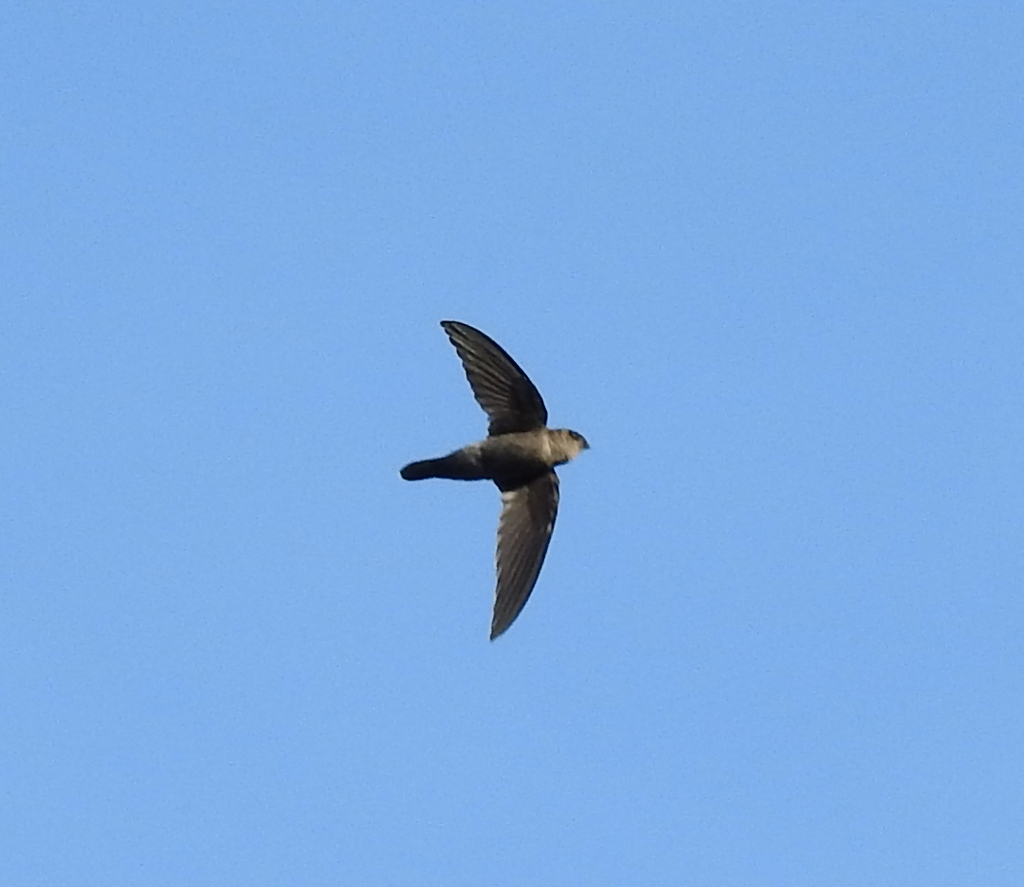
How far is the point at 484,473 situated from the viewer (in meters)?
14.9

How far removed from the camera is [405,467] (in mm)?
14820

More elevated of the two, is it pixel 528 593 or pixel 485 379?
pixel 485 379

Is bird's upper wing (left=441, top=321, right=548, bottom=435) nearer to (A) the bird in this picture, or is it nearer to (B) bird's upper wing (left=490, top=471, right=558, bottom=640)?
(A) the bird

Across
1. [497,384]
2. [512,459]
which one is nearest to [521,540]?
[512,459]

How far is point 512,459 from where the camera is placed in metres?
14.9

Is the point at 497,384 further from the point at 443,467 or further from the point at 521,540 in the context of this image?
the point at 521,540

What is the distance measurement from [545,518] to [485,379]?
108 cm

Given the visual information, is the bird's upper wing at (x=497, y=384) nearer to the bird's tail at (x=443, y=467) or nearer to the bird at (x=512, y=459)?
Answer: the bird at (x=512, y=459)

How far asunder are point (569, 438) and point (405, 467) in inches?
47.8

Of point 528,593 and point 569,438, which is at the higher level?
point 569,438

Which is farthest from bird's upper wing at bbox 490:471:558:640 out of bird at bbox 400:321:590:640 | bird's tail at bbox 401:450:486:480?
bird's tail at bbox 401:450:486:480

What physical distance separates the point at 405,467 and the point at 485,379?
0.83 meters

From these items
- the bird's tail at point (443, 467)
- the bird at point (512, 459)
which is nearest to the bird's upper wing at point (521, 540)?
the bird at point (512, 459)

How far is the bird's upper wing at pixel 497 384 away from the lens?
1472 centimetres
